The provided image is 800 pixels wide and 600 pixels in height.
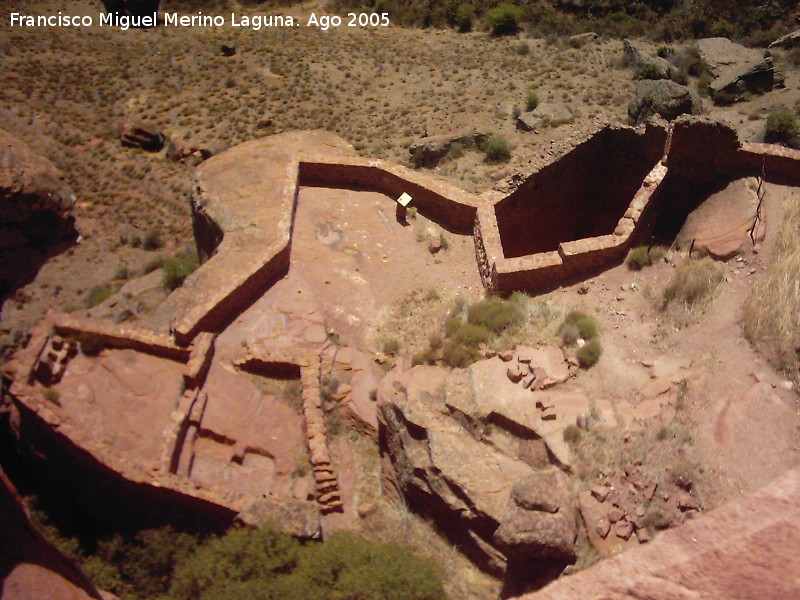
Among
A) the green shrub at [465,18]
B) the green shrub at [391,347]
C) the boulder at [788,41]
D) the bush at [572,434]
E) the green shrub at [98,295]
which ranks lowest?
the green shrub at [98,295]

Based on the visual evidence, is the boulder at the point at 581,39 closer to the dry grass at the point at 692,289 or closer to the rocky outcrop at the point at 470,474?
the dry grass at the point at 692,289

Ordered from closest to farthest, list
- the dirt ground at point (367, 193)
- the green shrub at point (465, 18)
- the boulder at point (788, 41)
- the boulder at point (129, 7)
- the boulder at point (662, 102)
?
1. the dirt ground at point (367, 193)
2. the boulder at point (662, 102)
3. the boulder at point (788, 41)
4. the green shrub at point (465, 18)
5. the boulder at point (129, 7)

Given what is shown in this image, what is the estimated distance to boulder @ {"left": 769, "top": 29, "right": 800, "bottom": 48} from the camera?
25.1m

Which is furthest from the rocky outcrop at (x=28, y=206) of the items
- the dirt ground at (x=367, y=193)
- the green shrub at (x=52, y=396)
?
the green shrub at (x=52, y=396)

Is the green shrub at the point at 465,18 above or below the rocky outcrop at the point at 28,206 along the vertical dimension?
above

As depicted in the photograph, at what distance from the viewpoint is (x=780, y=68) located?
78.1ft

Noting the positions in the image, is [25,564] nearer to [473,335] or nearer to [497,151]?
[473,335]

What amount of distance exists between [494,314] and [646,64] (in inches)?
639

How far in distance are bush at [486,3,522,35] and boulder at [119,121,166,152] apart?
626 inches

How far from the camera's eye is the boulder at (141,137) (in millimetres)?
23156

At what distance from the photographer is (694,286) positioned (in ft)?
37.2

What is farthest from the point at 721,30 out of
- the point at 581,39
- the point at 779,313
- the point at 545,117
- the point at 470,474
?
the point at 470,474

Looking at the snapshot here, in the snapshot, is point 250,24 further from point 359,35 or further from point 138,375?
point 138,375

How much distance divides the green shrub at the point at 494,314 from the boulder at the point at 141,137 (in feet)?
52.2
